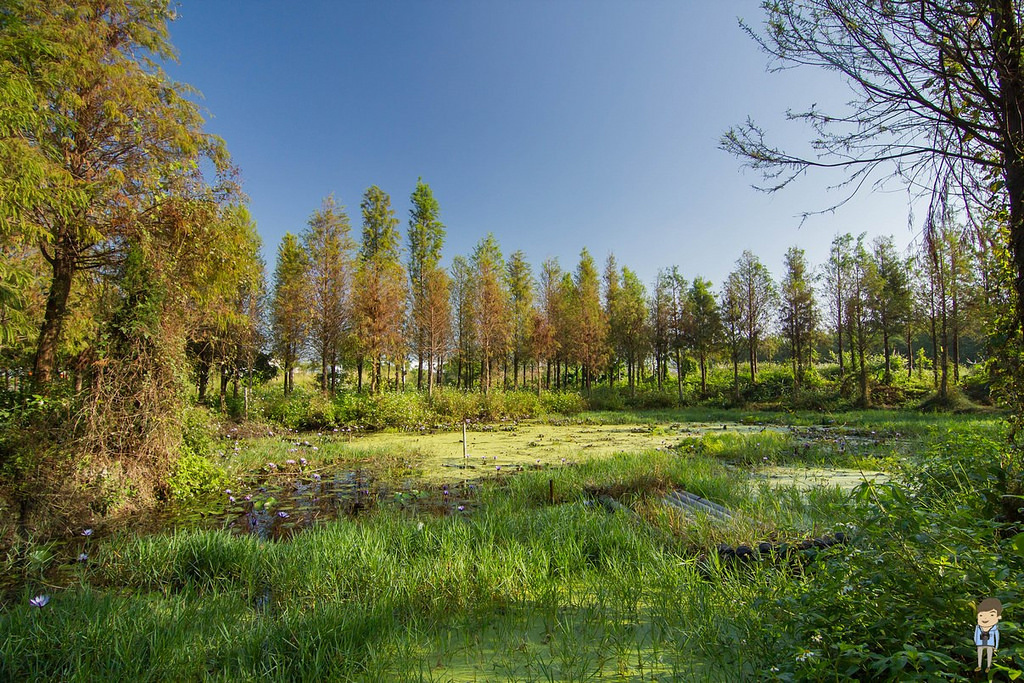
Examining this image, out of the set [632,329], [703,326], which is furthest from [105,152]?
[703,326]

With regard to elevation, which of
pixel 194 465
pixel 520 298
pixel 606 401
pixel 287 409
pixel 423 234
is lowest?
pixel 606 401

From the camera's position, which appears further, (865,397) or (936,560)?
(865,397)

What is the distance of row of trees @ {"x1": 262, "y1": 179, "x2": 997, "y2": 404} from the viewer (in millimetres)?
16422

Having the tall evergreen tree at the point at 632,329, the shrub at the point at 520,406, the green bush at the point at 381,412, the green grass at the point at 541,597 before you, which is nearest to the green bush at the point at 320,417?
the green bush at the point at 381,412

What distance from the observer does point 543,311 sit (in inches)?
866

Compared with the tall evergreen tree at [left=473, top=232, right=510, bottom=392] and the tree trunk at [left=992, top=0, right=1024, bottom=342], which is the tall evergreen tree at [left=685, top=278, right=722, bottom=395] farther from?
the tree trunk at [left=992, top=0, right=1024, bottom=342]

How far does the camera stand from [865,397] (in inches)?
673

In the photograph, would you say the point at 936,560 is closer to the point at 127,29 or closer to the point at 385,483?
the point at 385,483

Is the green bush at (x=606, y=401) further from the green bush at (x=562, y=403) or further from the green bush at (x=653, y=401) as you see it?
the green bush at (x=562, y=403)

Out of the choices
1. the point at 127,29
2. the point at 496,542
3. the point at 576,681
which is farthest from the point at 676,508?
the point at 127,29

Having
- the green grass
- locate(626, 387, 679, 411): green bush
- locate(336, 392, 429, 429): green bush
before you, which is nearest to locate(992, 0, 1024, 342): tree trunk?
the green grass

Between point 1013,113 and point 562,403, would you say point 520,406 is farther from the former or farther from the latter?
point 1013,113

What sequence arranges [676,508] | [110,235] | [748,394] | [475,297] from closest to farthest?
[676,508], [110,235], [475,297], [748,394]

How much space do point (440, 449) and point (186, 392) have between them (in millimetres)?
4784
